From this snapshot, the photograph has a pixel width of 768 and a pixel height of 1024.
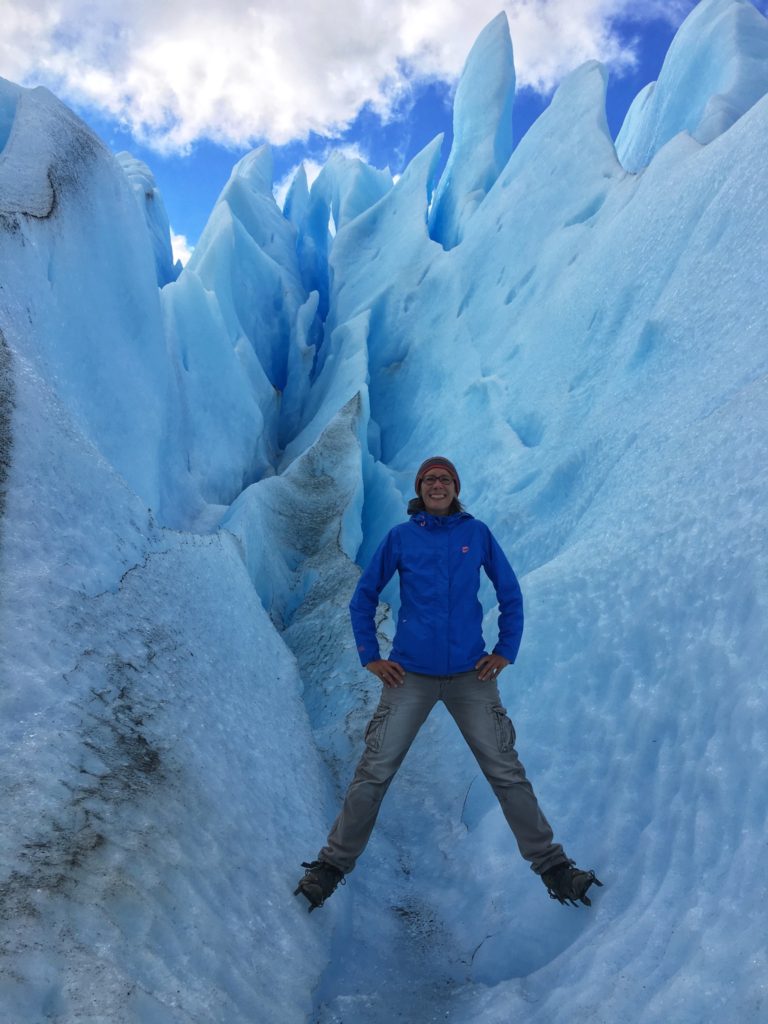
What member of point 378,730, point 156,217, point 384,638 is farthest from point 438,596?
point 156,217

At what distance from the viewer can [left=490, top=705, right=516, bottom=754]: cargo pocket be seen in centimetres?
220

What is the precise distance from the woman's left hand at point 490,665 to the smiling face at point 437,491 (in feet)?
1.72

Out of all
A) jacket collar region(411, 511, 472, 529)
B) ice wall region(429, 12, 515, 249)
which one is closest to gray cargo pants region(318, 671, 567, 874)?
jacket collar region(411, 511, 472, 529)

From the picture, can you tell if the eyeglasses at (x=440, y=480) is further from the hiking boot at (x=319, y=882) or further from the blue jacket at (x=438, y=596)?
the hiking boot at (x=319, y=882)

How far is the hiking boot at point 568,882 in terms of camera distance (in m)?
2.12

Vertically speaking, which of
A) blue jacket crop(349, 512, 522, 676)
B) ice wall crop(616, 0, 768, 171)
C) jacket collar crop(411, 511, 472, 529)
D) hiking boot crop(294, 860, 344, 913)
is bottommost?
hiking boot crop(294, 860, 344, 913)

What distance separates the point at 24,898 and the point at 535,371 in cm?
561

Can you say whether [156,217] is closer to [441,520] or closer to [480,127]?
[480,127]

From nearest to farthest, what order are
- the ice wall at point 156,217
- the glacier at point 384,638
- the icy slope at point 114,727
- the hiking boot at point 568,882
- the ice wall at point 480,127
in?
the icy slope at point 114,727 < the glacier at point 384,638 < the hiking boot at point 568,882 < the ice wall at point 480,127 < the ice wall at point 156,217

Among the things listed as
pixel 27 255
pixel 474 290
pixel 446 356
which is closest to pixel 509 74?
pixel 474 290

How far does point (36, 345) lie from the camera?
136 inches

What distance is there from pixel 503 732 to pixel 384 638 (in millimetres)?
2464

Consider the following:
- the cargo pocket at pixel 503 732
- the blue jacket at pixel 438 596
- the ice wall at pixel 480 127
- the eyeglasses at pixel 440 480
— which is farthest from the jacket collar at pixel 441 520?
the ice wall at pixel 480 127

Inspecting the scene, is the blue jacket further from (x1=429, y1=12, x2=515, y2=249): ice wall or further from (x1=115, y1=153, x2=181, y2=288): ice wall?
(x1=115, y1=153, x2=181, y2=288): ice wall
